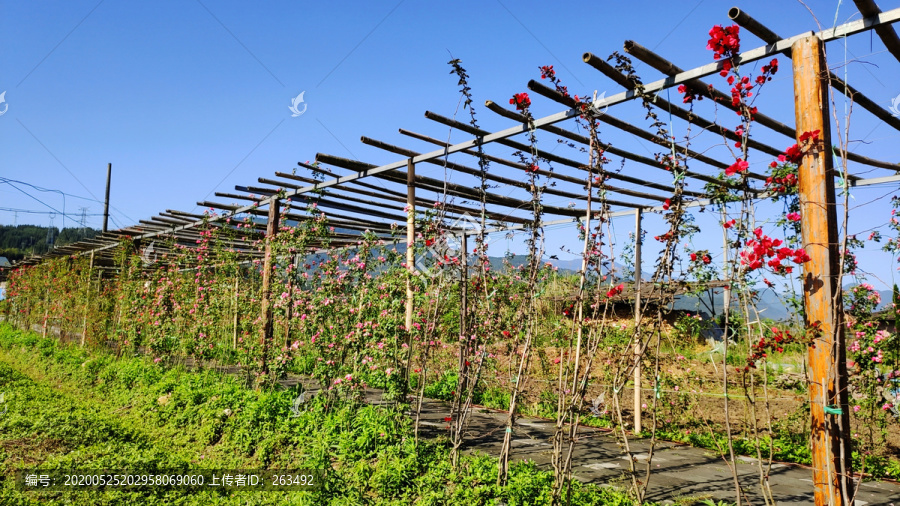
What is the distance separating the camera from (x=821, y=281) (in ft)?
9.48

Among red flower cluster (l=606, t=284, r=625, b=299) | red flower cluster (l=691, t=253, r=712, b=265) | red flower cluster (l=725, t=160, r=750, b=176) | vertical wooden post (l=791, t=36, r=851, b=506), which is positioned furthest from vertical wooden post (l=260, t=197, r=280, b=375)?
vertical wooden post (l=791, t=36, r=851, b=506)

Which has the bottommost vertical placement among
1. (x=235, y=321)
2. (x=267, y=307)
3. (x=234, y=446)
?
(x=234, y=446)

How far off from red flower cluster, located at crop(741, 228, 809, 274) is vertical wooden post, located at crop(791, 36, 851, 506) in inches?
3.9

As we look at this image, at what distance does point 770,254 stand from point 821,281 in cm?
30

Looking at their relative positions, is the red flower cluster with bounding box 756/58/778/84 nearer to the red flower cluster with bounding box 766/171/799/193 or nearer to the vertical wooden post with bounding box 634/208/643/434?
the red flower cluster with bounding box 766/171/799/193

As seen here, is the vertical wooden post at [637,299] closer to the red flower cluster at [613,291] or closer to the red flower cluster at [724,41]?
the red flower cluster at [613,291]

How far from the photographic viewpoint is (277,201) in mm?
8320

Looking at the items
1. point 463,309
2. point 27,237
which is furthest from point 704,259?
point 27,237

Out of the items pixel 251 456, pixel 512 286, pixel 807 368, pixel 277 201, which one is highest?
pixel 277 201

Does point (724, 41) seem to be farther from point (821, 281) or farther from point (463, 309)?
point (463, 309)

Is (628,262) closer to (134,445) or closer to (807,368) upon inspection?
(807,368)

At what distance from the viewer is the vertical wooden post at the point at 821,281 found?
9.07 ft

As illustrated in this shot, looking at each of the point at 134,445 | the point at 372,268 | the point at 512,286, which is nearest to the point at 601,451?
the point at 512,286

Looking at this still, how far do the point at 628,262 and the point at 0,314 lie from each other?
28.8 metres
